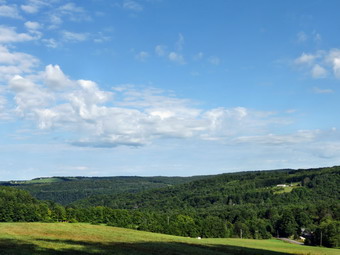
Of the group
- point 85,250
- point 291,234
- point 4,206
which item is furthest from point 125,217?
point 85,250

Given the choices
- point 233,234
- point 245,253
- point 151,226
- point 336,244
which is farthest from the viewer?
point 233,234

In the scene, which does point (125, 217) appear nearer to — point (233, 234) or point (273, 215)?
point (233, 234)

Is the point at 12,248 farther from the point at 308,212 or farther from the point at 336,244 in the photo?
the point at 308,212

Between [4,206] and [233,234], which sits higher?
[4,206]

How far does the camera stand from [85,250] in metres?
41.8

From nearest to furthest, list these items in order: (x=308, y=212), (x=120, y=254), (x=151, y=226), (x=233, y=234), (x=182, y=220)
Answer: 1. (x=120, y=254)
2. (x=151, y=226)
3. (x=182, y=220)
4. (x=233, y=234)
5. (x=308, y=212)

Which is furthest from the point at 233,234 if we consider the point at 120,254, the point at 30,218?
the point at 120,254

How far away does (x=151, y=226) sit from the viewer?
444 ft

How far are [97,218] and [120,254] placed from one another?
4438 inches

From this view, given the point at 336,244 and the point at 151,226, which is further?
the point at 151,226

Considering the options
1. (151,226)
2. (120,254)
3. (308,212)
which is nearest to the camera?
(120,254)

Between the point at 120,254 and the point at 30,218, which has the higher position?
the point at 120,254

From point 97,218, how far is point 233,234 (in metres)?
62.3

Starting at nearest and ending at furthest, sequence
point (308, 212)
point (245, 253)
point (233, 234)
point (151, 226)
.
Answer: point (245, 253), point (151, 226), point (233, 234), point (308, 212)
